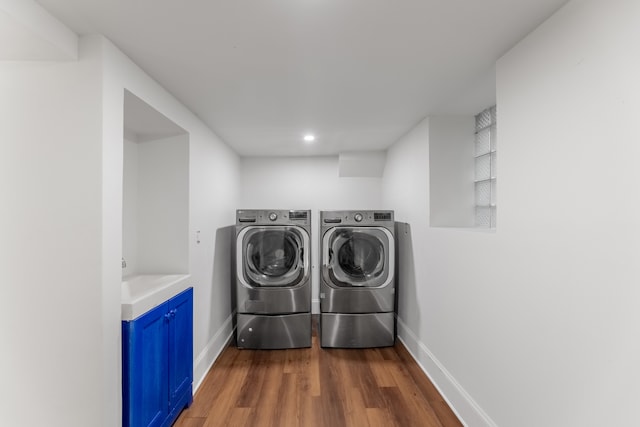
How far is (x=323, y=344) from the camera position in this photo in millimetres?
3213

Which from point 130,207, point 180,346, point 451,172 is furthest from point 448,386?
point 130,207

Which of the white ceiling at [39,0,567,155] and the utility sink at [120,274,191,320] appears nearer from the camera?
the white ceiling at [39,0,567,155]

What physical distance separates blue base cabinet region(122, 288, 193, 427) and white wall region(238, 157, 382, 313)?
2.21m

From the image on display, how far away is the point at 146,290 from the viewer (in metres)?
1.85

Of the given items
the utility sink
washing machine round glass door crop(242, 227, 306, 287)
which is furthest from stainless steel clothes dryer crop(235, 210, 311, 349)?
the utility sink

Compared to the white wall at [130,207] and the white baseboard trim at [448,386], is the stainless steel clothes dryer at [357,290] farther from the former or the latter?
the white wall at [130,207]

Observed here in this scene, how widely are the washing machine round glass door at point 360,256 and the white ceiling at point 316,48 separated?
4.06ft
